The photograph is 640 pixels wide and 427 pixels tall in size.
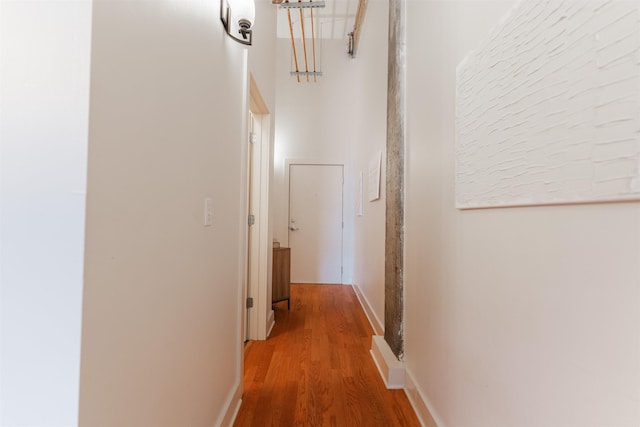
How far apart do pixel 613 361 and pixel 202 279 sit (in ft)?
3.93

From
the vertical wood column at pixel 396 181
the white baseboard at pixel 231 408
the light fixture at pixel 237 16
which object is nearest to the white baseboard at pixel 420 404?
the vertical wood column at pixel 396 181

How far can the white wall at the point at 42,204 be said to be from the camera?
0.53m

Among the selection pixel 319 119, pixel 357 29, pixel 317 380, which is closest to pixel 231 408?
pixel 317 380

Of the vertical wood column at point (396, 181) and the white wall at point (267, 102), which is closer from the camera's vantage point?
the vertical wood column at point (396, 181)

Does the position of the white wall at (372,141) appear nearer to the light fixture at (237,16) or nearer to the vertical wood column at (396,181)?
the vertical wood column at (396,181)

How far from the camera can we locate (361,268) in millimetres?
3605

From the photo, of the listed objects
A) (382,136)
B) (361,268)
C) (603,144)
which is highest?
(382,136)

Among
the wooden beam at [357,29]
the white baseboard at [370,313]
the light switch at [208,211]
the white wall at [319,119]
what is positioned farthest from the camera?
the white wall at [319,119]

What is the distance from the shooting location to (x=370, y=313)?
2.83 meters

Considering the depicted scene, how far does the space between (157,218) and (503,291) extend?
108cm

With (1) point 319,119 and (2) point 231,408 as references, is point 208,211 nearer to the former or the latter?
(2) point 231,408

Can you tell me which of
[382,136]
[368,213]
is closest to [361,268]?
[368,213]

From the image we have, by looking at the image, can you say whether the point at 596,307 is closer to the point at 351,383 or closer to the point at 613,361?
the point at 613,361

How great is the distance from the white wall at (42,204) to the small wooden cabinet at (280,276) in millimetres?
2343
